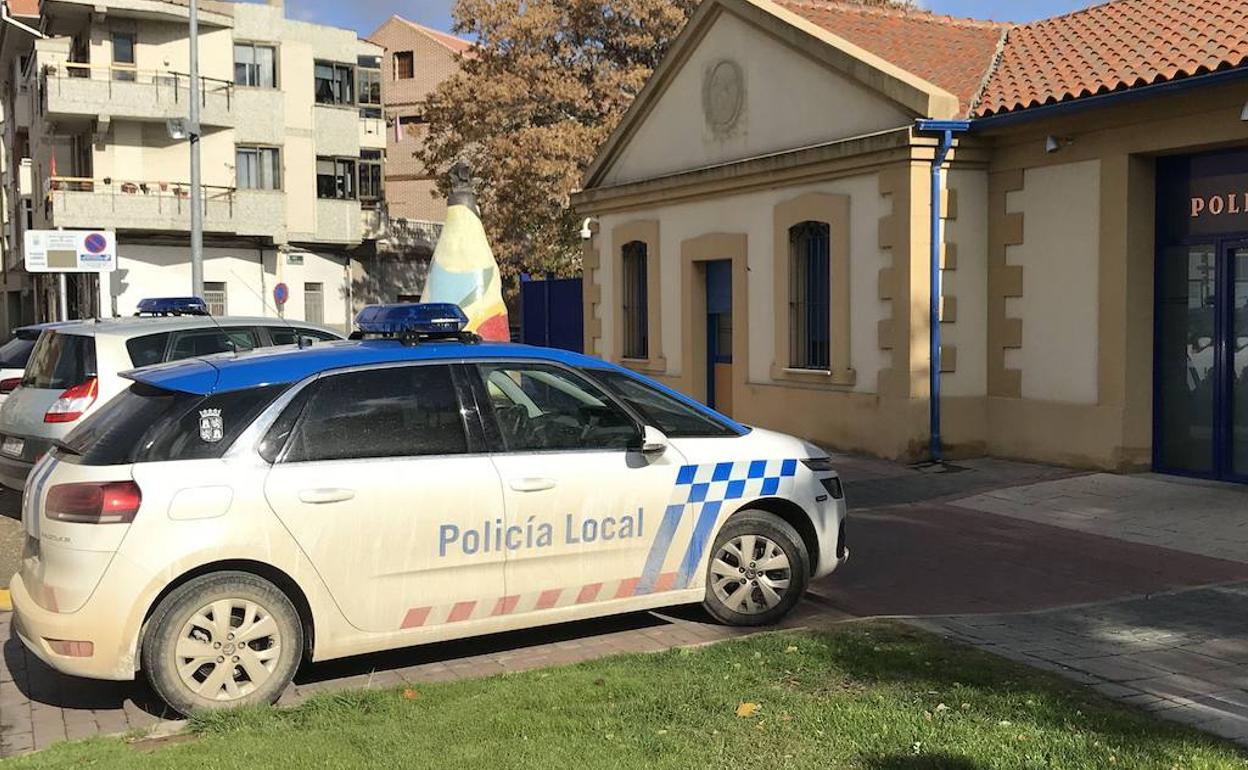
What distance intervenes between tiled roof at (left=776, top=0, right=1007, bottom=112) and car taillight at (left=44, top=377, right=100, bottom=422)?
29.2 feet

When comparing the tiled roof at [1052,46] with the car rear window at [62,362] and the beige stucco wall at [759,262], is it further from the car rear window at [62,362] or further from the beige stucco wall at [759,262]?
the car rear window at [62,362]

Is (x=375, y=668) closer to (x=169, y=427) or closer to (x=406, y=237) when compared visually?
(x=169, y=427)

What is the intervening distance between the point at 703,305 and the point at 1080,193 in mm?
5735

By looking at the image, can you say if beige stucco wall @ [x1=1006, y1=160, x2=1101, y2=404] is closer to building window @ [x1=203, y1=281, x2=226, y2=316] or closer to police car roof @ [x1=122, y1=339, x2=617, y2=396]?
police car roof @ [x1=122, y1=339, x2=617, y2=396]

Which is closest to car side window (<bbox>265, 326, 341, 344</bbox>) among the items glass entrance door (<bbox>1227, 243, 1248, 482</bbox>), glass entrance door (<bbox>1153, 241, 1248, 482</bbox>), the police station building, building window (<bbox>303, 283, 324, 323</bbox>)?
the police station building

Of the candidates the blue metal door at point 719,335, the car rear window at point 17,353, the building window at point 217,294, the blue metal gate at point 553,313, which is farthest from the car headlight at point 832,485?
the building window at point 217,294

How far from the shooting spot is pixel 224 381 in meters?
5.13

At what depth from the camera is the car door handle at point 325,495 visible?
16.4ft

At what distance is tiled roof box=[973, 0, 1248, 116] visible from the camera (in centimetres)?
1015

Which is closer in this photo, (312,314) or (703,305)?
(703,305)

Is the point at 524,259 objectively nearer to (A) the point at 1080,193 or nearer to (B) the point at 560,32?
(B) the point at 560,32

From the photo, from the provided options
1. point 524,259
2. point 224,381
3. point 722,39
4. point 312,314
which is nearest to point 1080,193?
point 722,39

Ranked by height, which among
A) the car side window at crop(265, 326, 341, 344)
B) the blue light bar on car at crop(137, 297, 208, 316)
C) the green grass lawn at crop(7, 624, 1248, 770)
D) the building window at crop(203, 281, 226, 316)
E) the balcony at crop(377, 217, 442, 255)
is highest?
the balcony at crop(377, 217, 442, 255)

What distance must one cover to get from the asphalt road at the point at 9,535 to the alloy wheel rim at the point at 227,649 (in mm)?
3071
